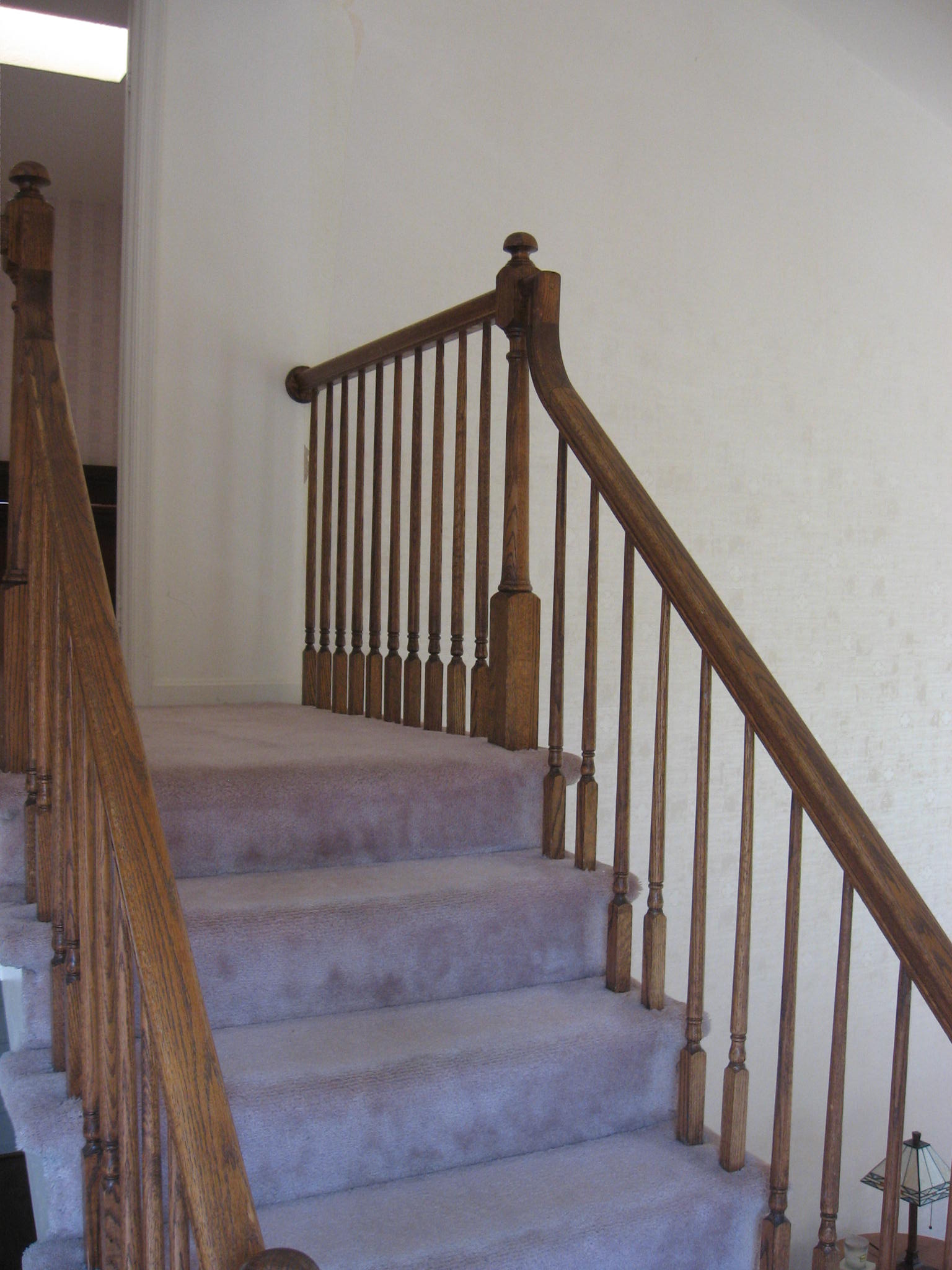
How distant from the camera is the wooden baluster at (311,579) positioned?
335 cm

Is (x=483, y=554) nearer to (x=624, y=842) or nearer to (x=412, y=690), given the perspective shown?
(x=412, y=690)

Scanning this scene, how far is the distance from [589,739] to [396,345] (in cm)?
108

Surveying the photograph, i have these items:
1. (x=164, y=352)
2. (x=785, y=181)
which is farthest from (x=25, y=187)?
(x=785, y=181)

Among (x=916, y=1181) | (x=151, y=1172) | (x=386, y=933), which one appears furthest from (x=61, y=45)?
(x=916, y=1181)

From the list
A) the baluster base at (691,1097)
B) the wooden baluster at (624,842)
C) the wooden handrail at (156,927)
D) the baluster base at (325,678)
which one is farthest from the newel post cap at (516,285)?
the baluster base at (691,1097)

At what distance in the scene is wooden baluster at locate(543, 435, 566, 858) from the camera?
2.32m

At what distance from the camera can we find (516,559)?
8.08 ft

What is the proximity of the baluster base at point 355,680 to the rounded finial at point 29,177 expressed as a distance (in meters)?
1.38

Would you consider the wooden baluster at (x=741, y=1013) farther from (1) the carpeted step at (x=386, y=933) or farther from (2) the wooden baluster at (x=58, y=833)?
(2) the wooden baluster at (x=58, y=833)

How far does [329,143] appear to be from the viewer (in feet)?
11.6

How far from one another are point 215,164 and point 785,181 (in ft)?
7.93

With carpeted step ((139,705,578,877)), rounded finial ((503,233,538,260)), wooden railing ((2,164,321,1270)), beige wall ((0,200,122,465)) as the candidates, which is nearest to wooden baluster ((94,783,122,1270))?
wooden railing ((2,164,321,1270))

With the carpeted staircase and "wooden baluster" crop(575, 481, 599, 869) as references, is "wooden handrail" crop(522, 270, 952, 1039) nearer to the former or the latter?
"wooden baluster" crop(575, 481, 599, 869)

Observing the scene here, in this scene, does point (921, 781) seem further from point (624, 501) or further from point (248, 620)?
point (624, 501)
